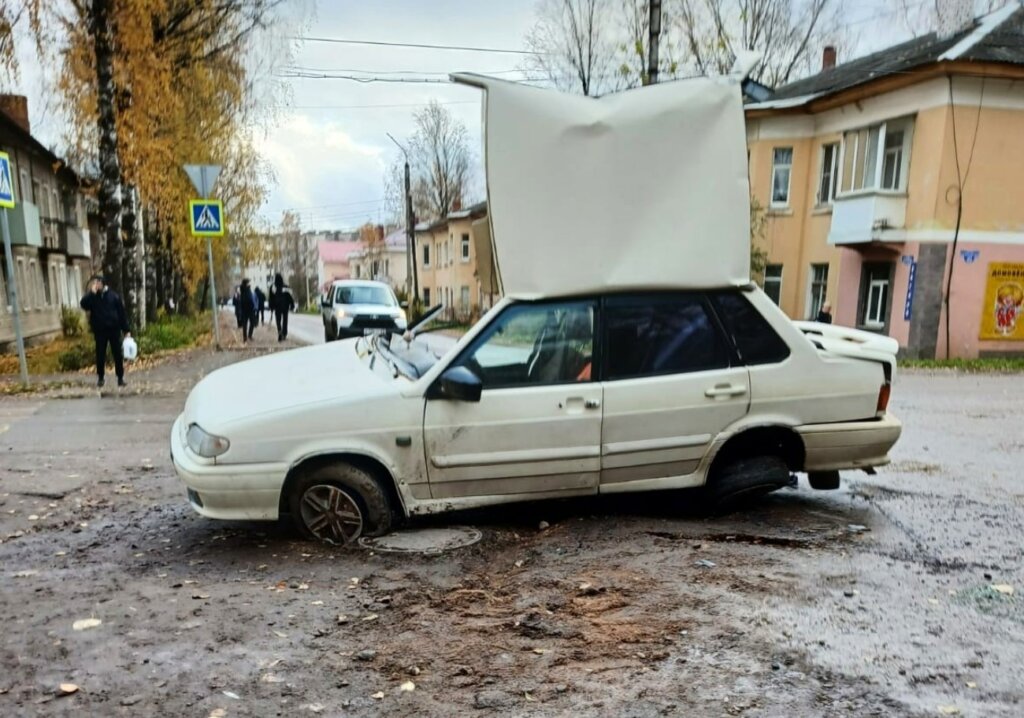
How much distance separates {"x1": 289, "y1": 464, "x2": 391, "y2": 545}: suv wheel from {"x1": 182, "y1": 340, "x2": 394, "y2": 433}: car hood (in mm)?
459

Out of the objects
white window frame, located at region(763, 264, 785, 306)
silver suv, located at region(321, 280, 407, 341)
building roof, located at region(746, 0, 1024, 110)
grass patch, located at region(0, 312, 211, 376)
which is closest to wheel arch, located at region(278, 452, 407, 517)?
grass patch, located at region(0, 312, 211, 376)

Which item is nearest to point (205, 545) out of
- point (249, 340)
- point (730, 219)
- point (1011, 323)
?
point (730, 219)

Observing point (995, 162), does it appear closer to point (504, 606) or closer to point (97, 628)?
point (504, 606)

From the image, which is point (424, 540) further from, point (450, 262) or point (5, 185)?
point (450, 262)

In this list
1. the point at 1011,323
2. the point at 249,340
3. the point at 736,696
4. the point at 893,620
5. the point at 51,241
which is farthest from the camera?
the point at 51,241

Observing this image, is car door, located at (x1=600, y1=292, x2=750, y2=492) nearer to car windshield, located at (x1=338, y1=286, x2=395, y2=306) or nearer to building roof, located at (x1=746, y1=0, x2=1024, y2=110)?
building roof, located at (x1=746, y1=0, x2=1024, y2=110)

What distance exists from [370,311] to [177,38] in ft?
26.6

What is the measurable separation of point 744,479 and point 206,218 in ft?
40.9

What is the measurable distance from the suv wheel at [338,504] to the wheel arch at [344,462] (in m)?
0.03

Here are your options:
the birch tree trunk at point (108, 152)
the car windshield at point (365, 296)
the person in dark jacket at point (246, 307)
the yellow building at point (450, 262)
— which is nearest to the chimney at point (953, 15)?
the car windshield at point (365, 296)

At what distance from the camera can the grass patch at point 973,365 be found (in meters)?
16.2

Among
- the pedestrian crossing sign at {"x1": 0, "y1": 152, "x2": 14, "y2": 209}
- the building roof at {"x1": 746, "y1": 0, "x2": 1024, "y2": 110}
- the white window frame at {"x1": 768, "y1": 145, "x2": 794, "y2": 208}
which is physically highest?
the building roof at {"x1": 746, "y1": 0, "x2": 1024, "y2": 110}

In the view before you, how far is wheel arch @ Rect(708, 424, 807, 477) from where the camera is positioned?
186 inches

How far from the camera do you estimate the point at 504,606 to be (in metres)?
3.50
